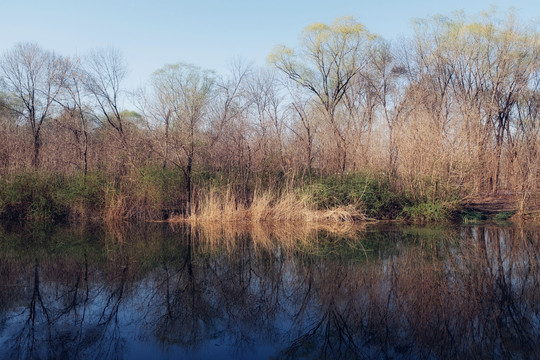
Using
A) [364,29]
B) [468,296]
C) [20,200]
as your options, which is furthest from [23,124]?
[468,296]

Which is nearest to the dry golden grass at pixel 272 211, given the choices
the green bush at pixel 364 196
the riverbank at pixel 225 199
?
the riverbank at pixel 225 199

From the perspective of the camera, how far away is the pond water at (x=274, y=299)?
3.98 meters

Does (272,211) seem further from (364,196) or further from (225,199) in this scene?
(364,196)

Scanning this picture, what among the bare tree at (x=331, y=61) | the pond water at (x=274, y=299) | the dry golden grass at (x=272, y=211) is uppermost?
the bare tree at (x=331, y=61)

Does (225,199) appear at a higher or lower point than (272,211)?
higher

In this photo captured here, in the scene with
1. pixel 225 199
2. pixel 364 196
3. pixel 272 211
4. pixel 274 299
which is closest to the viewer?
pixel 274 299

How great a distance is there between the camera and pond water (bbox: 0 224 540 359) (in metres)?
3.98

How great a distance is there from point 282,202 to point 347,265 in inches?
224

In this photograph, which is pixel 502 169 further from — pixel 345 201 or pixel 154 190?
Answer: pixel 154 190

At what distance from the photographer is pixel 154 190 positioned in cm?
1309

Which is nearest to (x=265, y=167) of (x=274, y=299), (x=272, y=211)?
(x=272, y=211)

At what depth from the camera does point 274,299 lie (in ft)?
17.5

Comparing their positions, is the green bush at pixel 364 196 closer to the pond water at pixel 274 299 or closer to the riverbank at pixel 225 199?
the riverbank at pixel 225 199

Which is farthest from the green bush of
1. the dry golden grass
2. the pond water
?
the pond water
